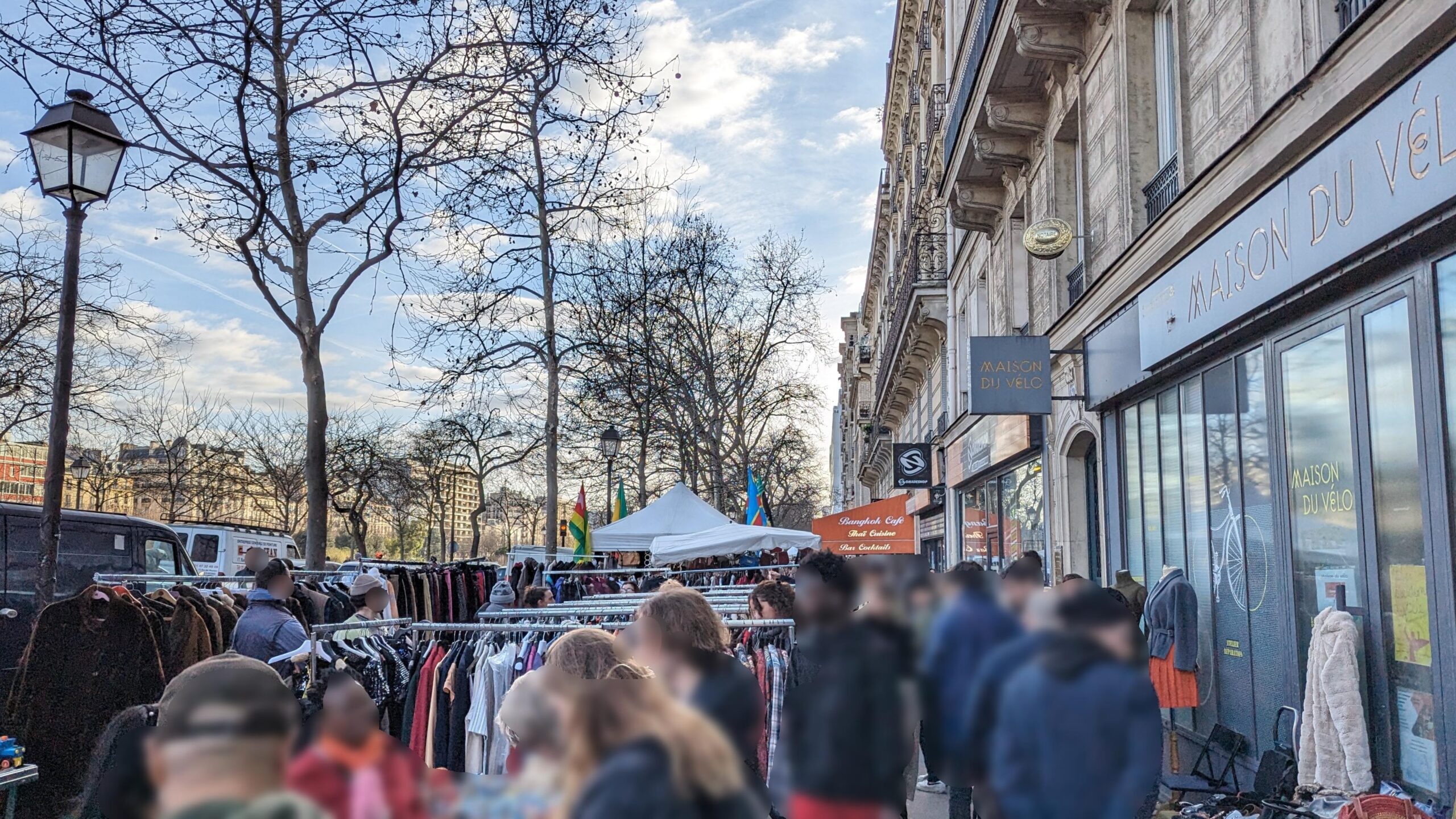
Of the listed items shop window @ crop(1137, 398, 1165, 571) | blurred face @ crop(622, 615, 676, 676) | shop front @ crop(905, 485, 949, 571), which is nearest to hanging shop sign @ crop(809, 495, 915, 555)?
shop front @ crop(905, 485, 949, 571)

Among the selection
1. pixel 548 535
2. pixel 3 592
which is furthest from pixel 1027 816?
pixel 548 535

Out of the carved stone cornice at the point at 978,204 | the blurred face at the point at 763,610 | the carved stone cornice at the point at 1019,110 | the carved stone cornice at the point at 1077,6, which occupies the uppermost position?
the carved stone cornice at the point at 1077,6

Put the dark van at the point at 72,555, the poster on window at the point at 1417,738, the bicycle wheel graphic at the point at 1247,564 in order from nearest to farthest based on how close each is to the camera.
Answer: the poster on window at the point at 1417,738
the bicycle wheel graphic at the point at 1247,564
the dark van at the point at 72,555

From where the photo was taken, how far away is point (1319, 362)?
24.4 ft

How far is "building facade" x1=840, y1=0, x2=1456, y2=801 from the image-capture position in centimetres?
593

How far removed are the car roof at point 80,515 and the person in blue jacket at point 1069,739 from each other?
11.7 metres

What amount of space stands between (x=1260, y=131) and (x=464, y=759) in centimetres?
676

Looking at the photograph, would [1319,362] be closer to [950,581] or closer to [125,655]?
[950,581]

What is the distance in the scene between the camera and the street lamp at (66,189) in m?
7.10

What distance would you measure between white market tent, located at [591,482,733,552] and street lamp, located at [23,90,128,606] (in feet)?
31.6

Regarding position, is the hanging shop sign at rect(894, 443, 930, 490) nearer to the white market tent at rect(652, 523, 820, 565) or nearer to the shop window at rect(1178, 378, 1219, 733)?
the white market tent at rect(652, 523, 820, 565)

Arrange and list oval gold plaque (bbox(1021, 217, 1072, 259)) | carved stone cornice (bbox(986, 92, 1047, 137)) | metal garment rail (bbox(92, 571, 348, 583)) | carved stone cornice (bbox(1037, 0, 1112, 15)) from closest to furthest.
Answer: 1. metal garment rail (bbox(92, 571, 348, 583))
2. oval gold plaque (bbox(1021, 217, 1072, 259))
3. carved stone cornice (bbox(1037, 0, 1112, 15))
4. carved stone cornice (bbox(986, 92, 1047, 137))

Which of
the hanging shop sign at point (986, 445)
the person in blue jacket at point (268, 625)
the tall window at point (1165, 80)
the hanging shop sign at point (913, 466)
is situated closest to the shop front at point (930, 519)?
the hanging shop sign at point (913, 466)

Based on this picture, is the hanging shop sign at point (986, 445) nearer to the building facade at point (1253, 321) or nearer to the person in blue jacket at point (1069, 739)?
the building facade at point (1253, 321)
